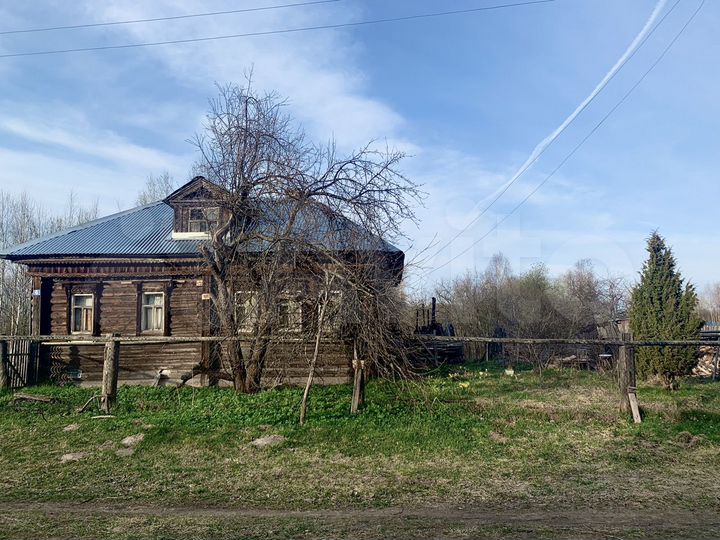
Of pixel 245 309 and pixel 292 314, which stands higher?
pixel 245 309

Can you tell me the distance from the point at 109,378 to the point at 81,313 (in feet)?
23.3

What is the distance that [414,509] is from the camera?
23.4 feet

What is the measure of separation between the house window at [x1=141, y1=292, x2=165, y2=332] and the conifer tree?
1456cm

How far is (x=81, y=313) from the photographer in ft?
60.6

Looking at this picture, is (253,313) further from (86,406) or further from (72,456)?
(72,456)

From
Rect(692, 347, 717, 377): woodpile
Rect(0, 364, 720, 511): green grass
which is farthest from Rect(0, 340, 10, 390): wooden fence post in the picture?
Rect(692, 347, 717, 377): woodpile

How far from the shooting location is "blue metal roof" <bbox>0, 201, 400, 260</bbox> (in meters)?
17.8

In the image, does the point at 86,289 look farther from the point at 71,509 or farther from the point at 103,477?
the point at 71,509

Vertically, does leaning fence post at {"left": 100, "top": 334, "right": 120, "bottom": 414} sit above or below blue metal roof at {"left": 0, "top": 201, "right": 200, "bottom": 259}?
below

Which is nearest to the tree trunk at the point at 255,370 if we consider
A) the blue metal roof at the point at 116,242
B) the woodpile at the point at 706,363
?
the blue metal roof at the point at 116,242

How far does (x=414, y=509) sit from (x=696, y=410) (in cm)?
709

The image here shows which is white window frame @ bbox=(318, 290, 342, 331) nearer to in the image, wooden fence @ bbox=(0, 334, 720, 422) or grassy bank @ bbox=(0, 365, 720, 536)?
wooden fence @ bbox=(0, 334, 720, 422)

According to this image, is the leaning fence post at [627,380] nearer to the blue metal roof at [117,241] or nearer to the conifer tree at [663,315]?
the conifer tree at [663,315]

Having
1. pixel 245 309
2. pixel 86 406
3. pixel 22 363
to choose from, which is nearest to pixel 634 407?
pixel 245 309
